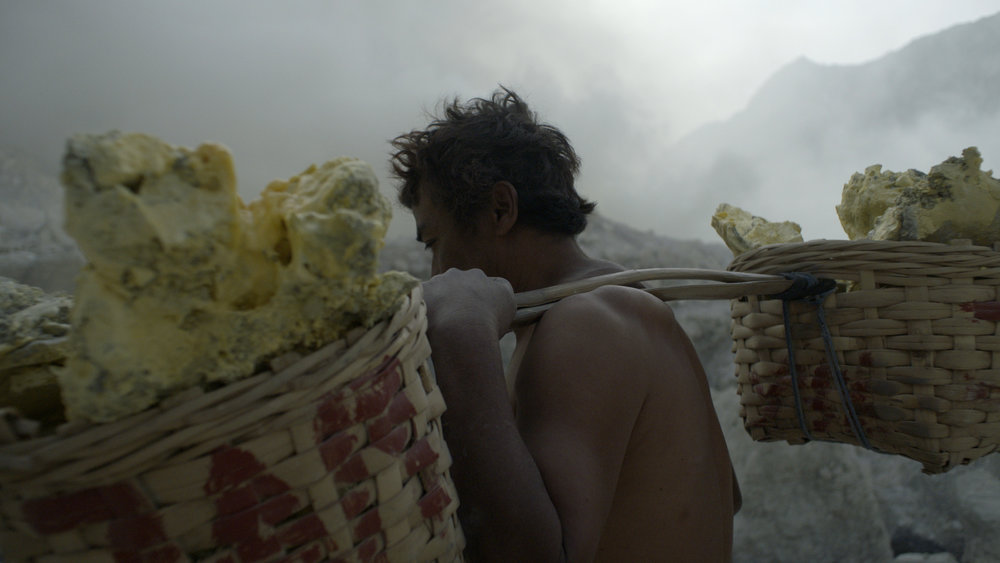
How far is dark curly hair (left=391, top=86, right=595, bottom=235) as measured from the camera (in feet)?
4.83

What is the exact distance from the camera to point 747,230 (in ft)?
5.14

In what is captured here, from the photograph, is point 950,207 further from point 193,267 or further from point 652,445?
point 193,267

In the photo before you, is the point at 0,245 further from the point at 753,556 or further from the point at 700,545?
the point at 753,556

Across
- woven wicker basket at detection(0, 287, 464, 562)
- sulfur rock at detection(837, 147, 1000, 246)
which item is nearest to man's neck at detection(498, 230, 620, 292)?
sulfur rock at detection(837, 147, 1000, 246)

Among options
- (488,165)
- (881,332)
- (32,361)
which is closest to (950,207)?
(881,332)

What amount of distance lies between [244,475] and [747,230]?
1354 millimetres

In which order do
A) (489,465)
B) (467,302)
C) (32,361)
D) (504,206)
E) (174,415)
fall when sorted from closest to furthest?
(174,415)
(32,361)
(489,465)
(467,302)
(504,206)

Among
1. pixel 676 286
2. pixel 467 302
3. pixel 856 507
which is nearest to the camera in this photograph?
pixel 467 302

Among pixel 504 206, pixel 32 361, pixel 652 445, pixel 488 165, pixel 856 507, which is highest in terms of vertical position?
pixel 488 165

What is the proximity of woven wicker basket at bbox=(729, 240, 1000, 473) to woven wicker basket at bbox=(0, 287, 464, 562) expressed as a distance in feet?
3.34

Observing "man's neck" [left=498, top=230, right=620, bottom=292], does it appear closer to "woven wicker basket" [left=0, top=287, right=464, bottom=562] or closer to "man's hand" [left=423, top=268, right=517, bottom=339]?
"man's hand" [left=423, top=268, right=517, bottom=339]

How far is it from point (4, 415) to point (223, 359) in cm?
16

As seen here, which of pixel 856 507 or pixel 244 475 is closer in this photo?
pixel 244 475

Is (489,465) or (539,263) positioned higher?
(539,263)
